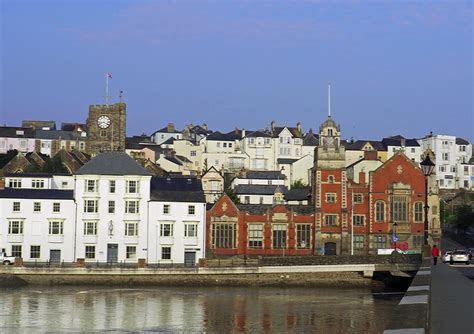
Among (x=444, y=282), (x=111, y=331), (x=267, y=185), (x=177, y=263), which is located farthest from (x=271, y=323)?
(x=267, y=185)

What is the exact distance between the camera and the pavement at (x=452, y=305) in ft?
64.7

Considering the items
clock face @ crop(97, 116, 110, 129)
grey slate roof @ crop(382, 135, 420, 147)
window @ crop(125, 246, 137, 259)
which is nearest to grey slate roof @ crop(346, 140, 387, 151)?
grey slate roof @ crop(382, 135, 420, 147)

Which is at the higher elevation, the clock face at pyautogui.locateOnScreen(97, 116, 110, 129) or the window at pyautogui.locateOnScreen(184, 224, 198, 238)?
the clock face at pyautogui.locateOnScreen(97, 116, 110, 129)

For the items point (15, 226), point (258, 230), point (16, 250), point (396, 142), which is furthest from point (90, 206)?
point (396, 142)

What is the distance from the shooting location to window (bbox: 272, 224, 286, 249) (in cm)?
8431

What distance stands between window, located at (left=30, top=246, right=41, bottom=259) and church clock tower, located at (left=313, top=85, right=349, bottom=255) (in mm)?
25761

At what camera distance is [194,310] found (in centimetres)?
5206

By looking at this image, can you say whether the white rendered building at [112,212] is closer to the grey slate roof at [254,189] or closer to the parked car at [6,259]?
the parked car at [6,259]

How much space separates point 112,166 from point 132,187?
2718mm

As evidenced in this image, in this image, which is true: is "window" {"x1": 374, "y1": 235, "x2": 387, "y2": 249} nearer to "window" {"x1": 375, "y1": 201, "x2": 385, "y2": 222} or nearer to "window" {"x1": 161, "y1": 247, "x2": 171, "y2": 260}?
"window" {"x1": 375, "y1": 201, "x2": 385, "y2": 222}

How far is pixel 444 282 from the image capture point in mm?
34094

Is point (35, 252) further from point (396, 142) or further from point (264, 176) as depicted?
point (396, 142)

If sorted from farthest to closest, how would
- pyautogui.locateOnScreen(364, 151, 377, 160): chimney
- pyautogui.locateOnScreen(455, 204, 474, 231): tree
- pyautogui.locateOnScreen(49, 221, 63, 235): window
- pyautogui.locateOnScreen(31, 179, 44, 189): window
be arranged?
1. pyautogui.locateOnScreen(364, 151, 377, 160): chimney
2. pyautogui.locateOnScreen(455, 204, 474, 231): tree
3. pyautogui.locateOnScreen(31, 179, 44, 189): window
4. pyautogui.locateOnScreen(49, 221, 63, 235): window

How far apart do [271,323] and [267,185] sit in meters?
73.1
